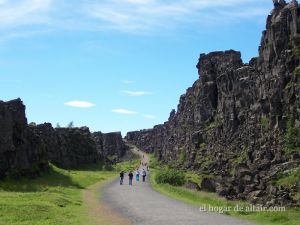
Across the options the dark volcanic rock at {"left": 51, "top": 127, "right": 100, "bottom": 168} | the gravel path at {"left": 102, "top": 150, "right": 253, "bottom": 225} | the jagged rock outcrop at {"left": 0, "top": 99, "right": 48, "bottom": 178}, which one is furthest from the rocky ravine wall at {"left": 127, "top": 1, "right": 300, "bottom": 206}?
the dark volcanic rock at {"left": 51, "top": 127, "right": 100, "bottom": 168}

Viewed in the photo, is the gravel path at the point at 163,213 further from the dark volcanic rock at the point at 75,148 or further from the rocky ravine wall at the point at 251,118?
the dark volcanic rock at the point at 75,148

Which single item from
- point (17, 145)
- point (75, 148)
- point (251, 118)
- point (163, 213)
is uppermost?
point (251, 118)

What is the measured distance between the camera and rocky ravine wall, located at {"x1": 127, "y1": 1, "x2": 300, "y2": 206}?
56.6 meters

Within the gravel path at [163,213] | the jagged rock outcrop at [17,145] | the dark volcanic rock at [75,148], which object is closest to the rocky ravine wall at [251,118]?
the gravel path at [163,213]

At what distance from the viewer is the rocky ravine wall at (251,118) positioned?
5659 cm

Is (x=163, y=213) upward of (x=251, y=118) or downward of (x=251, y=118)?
downward

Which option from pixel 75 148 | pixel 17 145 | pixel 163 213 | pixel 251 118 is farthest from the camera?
pixel 75 148

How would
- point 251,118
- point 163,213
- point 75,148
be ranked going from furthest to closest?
point 75,148
point 251,118
point 163,213

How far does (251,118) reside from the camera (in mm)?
123938

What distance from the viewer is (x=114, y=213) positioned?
127 ft

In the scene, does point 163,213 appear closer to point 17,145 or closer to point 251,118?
point 17,145

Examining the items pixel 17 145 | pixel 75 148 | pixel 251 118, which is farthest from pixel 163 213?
pixel 75 148

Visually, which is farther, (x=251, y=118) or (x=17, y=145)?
(x=251, y=118)

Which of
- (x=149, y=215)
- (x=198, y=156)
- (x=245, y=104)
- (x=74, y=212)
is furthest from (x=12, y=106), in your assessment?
(x=198, y=156)
